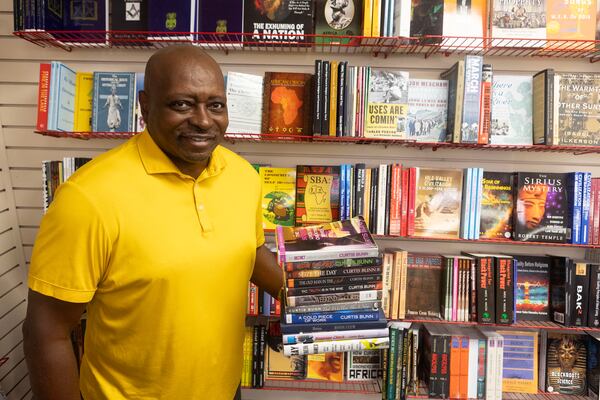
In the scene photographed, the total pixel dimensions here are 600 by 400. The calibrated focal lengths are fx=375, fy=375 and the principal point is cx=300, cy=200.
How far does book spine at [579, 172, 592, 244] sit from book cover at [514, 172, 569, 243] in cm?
7

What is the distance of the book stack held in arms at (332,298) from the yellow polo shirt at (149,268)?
0.18 meters

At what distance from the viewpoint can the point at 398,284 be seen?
1966mm

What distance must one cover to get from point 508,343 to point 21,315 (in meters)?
2.91

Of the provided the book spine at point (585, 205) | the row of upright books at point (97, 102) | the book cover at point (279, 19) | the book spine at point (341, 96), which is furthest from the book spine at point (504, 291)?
the row of upright books at point (97, 102)

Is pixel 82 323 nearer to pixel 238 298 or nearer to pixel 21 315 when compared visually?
pixel 21 315

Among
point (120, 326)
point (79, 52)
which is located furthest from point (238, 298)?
point (79, 52)

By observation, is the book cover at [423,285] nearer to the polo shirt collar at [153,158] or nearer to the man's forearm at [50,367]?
the polo shirt collar at [153,158]

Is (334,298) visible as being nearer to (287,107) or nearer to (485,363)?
(287,107)

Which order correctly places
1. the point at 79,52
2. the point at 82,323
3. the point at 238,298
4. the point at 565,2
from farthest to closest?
the point at 79,52 → the point at 82,323 → the point at 565,2 → the point at 238,298

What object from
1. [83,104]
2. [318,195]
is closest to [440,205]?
[318,195]

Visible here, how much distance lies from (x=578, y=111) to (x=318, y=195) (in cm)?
140

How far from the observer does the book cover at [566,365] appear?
206 cm

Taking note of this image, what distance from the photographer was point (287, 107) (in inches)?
78.3

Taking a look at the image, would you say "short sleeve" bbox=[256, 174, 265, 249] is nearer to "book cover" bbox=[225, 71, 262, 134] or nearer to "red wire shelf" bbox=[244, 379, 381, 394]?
"book cover" bbox=[225, 71, 262, 134]
